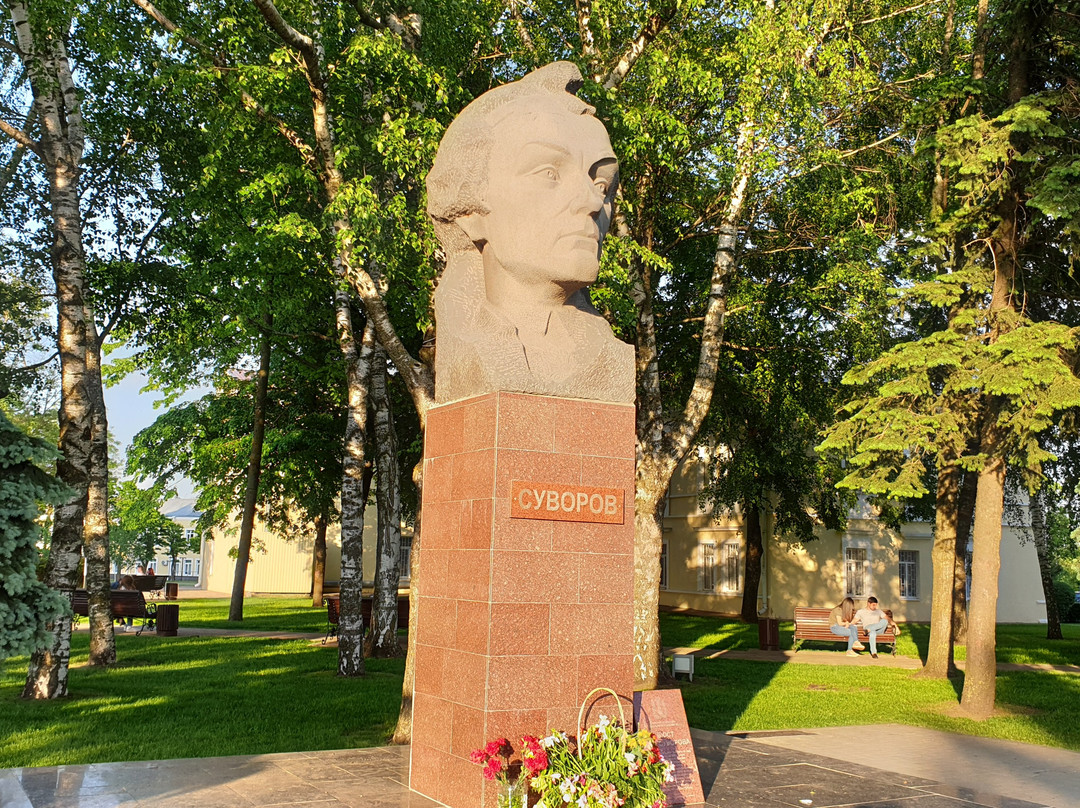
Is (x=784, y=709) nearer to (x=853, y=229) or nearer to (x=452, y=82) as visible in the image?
(x=853, y=229)

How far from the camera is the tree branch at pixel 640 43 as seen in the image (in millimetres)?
13992

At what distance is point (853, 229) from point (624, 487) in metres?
9.61

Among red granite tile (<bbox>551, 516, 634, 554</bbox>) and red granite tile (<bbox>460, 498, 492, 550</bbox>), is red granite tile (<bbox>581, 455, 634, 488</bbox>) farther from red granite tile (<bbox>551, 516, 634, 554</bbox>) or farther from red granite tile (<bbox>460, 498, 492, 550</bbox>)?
red granite tile (<bbox>460, 498, 492, 550</bbox>)

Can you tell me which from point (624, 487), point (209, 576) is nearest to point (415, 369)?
point (624, 487)

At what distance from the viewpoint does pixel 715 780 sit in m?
7.60

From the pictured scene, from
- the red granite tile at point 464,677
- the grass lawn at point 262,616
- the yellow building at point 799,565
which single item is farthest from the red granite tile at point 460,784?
the yellow building at point 799,565

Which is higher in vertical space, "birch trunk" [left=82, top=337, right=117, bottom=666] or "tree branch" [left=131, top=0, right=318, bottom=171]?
"tree branch" [left=131, top=0, right=318, bottom=171]

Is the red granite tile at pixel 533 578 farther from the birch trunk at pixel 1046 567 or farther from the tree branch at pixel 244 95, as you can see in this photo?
the birch trunk at pixel 1046 567

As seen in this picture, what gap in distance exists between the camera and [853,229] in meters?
14.8

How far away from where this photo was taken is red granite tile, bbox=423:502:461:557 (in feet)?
21.9

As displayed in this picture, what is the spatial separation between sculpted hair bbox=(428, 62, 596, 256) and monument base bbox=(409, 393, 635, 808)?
1465mm

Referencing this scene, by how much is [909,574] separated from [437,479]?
102ft

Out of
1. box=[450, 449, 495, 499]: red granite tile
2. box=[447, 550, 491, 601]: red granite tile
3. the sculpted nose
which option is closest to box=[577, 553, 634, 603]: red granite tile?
box=[447, 550, 491, 601]: red granite tile

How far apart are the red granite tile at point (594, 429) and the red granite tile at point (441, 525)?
2.83 ft
